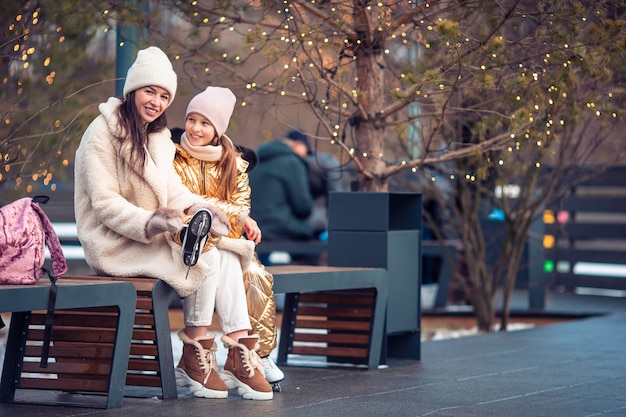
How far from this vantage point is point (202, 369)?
5.93 metres

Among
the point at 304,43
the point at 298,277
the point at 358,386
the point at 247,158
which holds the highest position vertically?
the point at 304,43

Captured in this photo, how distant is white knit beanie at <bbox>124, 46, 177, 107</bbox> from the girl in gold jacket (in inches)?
10.6

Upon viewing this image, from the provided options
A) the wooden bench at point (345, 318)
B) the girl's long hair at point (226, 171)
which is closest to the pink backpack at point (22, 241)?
the girl's long hair at point (226, 171)

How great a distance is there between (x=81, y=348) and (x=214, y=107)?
1352 mm

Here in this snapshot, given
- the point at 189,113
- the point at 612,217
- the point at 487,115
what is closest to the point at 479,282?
the point at 487,115

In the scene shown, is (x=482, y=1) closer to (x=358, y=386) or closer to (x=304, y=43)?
(x=304, y=43)

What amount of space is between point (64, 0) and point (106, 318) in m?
2.85

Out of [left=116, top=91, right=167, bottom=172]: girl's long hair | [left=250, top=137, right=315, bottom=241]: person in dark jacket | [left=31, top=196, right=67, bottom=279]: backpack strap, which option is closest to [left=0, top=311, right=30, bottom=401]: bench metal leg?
[left=31, top=196, right=67, bottom=279]: backpack strap

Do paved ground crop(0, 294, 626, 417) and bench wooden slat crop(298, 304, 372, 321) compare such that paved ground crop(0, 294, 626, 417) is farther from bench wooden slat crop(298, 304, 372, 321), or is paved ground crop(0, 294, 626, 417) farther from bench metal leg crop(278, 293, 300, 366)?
bench wooden slat crop(298, 304, 372, 321)

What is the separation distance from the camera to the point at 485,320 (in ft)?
35.5

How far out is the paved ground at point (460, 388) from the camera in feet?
18.2

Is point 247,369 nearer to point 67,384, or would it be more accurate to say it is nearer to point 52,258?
point 67,384

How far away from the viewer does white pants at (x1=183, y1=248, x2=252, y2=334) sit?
19.3 ft

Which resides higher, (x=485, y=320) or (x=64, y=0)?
(x=64, y=0)
